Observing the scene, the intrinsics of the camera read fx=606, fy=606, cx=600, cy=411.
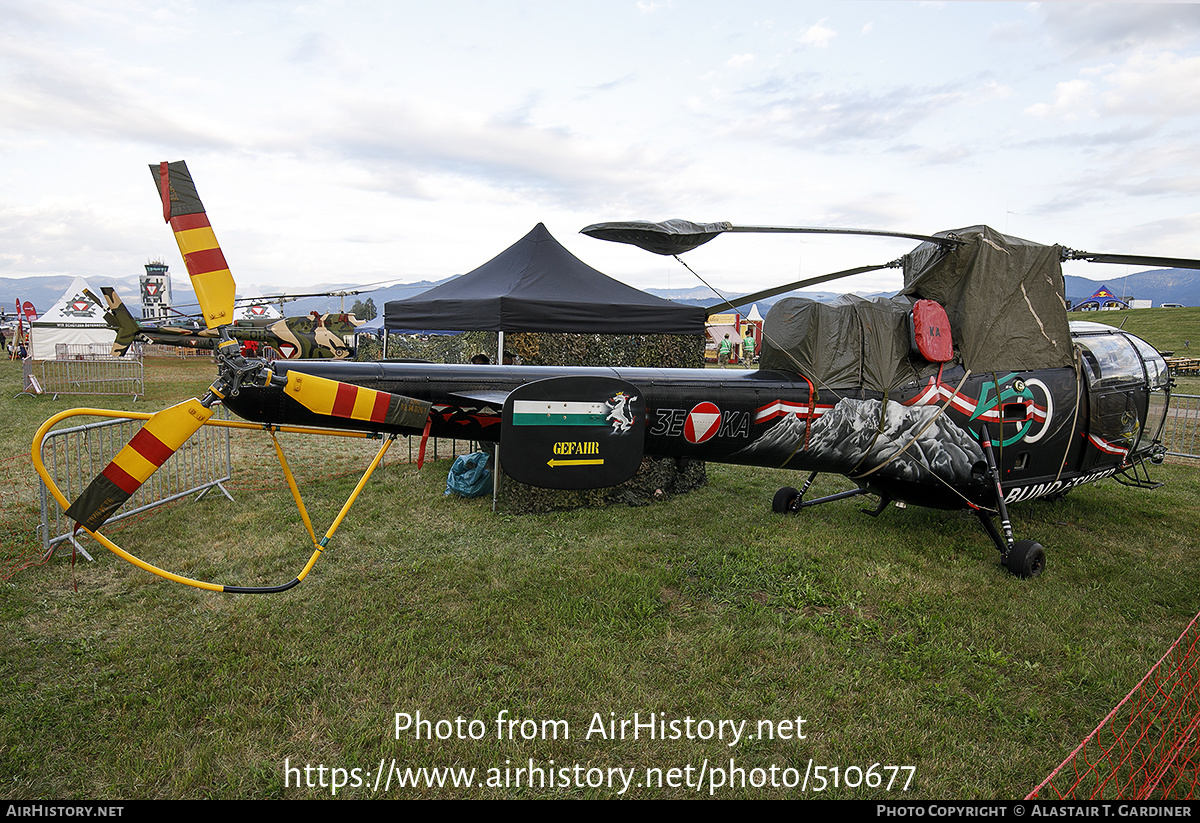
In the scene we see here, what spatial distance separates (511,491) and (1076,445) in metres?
5.44

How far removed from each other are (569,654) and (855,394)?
9.52 ft

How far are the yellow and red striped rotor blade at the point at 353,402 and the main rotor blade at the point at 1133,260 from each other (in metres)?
4.99

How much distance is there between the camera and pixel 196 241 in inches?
118

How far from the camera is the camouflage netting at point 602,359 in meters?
6.55

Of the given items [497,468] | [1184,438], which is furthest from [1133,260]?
[1184,438]

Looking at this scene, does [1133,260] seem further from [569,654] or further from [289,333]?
[289,333]

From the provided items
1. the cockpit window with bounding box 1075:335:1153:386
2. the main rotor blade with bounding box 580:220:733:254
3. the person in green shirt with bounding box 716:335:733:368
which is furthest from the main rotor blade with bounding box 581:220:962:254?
the person in green shirt with bounding box 716:335:733:368

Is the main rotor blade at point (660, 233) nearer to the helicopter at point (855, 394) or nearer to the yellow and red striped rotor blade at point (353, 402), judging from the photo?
the helicopter at point (855, 394)

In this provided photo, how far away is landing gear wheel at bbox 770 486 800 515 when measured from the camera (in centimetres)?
651

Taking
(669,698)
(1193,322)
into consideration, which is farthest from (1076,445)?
(1193,322)

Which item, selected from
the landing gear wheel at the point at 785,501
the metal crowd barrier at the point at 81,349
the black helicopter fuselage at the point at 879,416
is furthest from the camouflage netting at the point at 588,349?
the metal crowd barrier at the point at 81,349
